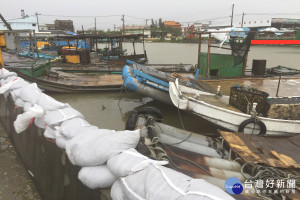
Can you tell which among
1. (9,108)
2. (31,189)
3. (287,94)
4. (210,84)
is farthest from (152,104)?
(31,189)

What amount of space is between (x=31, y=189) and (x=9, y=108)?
232 cm

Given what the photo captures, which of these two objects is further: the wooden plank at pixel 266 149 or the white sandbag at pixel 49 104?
the wooden plank at pixel 266 149

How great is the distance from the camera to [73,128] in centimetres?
283

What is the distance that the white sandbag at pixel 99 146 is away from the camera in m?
2.19

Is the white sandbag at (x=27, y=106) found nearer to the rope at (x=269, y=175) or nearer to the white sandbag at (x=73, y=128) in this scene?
the white sandbag at (x=73, y=128)

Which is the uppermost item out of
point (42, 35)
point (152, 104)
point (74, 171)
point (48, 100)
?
point (42, 35)

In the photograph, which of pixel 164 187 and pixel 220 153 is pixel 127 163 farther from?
pixel 220 153

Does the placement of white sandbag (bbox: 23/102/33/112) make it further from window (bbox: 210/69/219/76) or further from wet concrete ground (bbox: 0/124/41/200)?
window (bbox: 210/69/219/76)

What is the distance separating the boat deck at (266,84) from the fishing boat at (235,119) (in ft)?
5.71

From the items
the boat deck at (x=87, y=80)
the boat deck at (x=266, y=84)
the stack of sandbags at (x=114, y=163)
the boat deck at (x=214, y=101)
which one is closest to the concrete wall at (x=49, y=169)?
the stack of sandbags at (x=114, y=163)

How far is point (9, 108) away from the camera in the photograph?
512 cm

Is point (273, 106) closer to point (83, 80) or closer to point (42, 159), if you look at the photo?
point (42, 159)

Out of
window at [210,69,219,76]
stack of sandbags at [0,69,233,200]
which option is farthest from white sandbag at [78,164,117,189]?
window at [210,69,219,76]

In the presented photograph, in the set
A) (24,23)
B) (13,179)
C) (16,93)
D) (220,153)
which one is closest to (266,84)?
(220,153)
